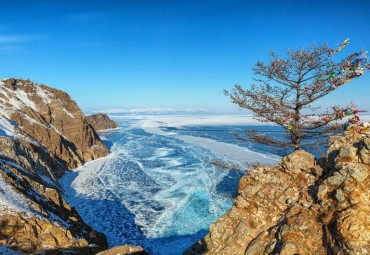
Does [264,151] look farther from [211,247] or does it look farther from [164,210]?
[211,247]

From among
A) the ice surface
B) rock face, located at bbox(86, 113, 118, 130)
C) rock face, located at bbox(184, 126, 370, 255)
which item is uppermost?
rock face, located at bbox(184, 126, 370, 255)

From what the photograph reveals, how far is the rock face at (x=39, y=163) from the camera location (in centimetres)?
1417

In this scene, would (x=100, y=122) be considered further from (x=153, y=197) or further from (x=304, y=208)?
(x=304, y=208)

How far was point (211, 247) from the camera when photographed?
8211 millimetres

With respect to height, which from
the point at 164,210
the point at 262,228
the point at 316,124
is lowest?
the point at 164,210

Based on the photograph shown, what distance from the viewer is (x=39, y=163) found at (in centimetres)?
3164

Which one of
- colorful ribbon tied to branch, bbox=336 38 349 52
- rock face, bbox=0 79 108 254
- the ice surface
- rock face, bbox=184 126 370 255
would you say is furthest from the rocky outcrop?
colorful ribbon tied to branch, bbox=336 38 349 52

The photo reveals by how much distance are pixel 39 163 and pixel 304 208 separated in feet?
105

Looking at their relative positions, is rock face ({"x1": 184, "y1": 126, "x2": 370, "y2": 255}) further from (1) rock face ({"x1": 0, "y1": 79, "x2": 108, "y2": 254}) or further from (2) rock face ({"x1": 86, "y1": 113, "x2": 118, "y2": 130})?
(2) rock face ({"x1": 86, "y1": 113, "x2": 118, "y2": 130})

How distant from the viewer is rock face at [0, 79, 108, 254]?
14.2m

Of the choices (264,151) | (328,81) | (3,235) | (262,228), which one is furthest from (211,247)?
(264,151)

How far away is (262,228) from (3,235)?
482 inches

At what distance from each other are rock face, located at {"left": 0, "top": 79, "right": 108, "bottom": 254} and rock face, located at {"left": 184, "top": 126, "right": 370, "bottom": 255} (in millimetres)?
9986

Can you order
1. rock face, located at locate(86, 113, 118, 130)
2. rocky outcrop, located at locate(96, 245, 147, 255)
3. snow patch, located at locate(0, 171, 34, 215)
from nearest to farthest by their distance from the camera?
rocky outcrop, located at locate(96, 245, 147, 255) → snow patch, located at locate(0, 171, 34, 215) → rock face, located at locate(86, 113, 118, 130)
